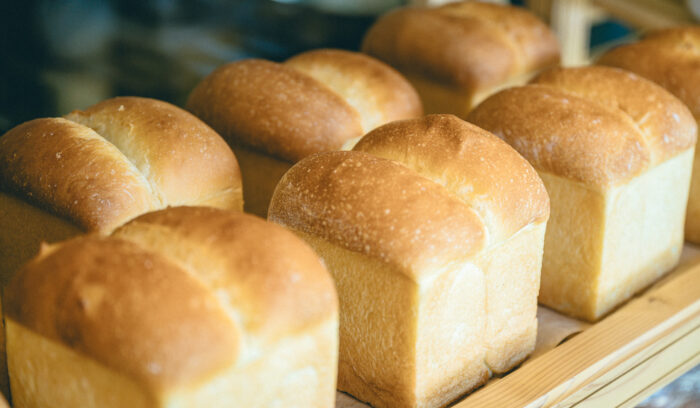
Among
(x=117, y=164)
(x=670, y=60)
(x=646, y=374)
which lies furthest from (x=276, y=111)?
(x=670, y=60)

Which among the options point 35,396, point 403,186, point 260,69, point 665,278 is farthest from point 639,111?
point 35,396

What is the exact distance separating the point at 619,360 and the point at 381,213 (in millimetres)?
512

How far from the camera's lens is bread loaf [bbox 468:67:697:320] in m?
1.39

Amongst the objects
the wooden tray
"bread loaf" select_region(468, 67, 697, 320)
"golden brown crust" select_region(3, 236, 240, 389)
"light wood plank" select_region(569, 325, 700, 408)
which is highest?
"golden brown crust" select_region(3, 236, 240, 389)

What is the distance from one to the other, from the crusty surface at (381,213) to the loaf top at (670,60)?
0.88 meters

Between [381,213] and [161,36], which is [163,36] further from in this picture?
[381,213]

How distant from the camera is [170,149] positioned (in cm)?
133

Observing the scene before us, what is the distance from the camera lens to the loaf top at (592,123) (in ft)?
4.56

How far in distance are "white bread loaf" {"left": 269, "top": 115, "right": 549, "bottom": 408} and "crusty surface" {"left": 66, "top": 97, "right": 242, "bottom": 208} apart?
203 millimetres

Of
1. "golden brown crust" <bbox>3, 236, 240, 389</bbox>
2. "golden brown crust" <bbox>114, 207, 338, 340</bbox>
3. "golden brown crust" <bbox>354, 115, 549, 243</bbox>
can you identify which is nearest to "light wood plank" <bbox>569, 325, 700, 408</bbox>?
"golden brown crust" <bbox>354, 115, 549, 243</bbox>

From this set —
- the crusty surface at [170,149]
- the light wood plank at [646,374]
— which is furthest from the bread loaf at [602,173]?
the crusty surface at [170,149]

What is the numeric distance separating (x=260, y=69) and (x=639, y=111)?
2.55 ft

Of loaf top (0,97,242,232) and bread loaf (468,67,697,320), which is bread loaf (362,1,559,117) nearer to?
bread loaf (468,67,697,320)

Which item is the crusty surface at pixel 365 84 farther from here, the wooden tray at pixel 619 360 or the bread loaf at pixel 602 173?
the wooden tray at pixel 619 360
